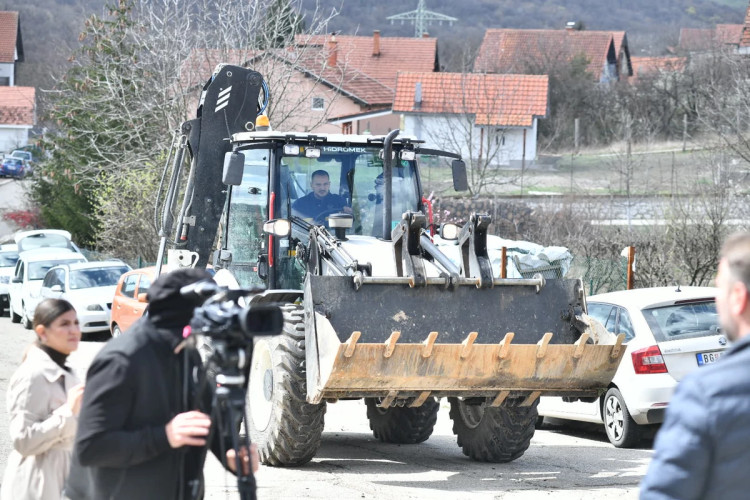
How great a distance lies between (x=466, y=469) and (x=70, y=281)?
50.4 feet

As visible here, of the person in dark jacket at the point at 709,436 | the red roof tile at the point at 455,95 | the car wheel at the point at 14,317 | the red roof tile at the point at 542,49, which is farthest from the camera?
the red roof tile at the point at 542,49

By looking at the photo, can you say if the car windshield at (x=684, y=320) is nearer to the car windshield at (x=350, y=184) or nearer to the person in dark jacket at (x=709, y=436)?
the car windshield at (x=350, y=184)

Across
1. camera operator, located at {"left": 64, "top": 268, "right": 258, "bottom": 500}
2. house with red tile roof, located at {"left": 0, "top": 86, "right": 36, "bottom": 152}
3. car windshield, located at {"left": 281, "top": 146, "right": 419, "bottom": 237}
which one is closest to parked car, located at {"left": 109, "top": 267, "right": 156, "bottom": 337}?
car windshield, located at {"left": 281, "top": 146, "right": 419, "bottom": 237}

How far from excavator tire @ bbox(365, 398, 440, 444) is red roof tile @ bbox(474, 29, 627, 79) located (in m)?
65.1

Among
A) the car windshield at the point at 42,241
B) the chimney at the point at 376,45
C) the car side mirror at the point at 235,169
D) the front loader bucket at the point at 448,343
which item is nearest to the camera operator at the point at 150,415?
the front loader bucket at the point at 448,343

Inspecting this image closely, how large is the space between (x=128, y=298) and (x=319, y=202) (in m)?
10.8

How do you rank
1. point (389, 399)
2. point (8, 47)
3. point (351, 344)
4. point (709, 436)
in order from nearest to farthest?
1. point (709, 436)
2. point (351, 344)
3. point (389, 399)
4. point (8, 47)

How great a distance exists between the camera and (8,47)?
96.8 metres

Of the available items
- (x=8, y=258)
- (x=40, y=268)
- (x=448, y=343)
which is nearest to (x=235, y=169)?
(x=448, y=343)

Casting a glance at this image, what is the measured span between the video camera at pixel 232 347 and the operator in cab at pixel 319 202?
249 inches

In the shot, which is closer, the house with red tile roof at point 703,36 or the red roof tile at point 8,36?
the house with red tile roof at point 703,36

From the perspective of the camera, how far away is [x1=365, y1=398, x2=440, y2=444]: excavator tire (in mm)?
11523

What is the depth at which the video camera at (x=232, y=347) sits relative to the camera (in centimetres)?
416

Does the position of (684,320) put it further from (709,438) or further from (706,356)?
(709,438)
